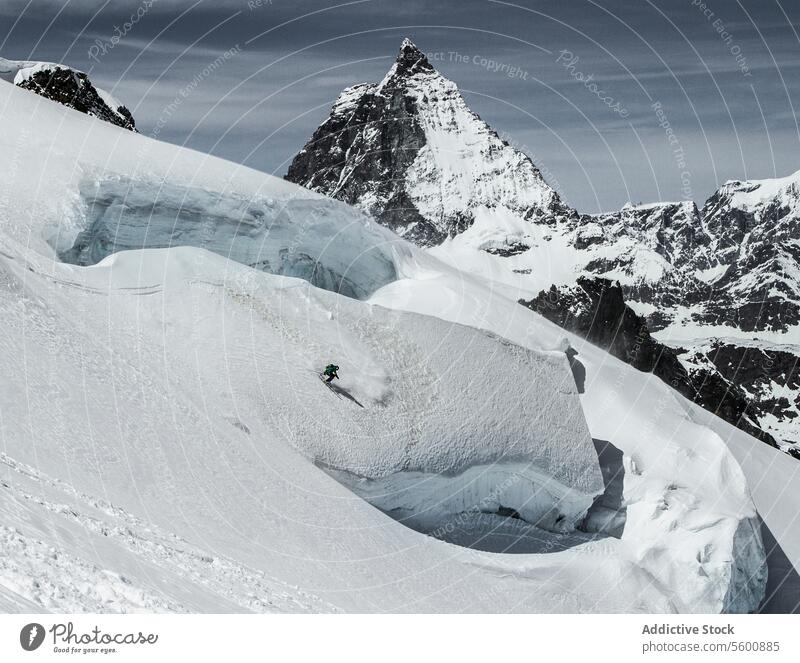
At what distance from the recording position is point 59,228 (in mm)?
29469

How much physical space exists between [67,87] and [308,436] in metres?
78.3

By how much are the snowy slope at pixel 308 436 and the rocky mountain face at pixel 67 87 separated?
2225 inches

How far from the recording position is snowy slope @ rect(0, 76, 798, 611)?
1853 cm

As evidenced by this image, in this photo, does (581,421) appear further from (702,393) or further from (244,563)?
(702,393)

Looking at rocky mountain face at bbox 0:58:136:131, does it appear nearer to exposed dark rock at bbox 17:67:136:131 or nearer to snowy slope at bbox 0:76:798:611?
exposed dark rock at bbox 17:67:136:131

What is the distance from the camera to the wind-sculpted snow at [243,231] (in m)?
31.2

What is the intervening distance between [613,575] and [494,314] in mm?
11690

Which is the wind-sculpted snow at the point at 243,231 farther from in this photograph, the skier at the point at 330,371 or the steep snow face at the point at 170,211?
the skier at the point at 330,371

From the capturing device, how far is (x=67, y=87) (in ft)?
302

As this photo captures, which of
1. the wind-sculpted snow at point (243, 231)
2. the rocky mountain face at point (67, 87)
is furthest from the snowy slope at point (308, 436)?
the rocky mountain face at point (67, 87)

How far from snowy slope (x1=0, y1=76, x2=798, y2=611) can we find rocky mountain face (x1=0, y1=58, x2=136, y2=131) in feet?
185

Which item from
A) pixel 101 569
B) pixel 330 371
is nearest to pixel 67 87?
pixel 330 371

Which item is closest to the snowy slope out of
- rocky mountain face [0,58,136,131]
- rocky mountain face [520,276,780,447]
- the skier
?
the skier
